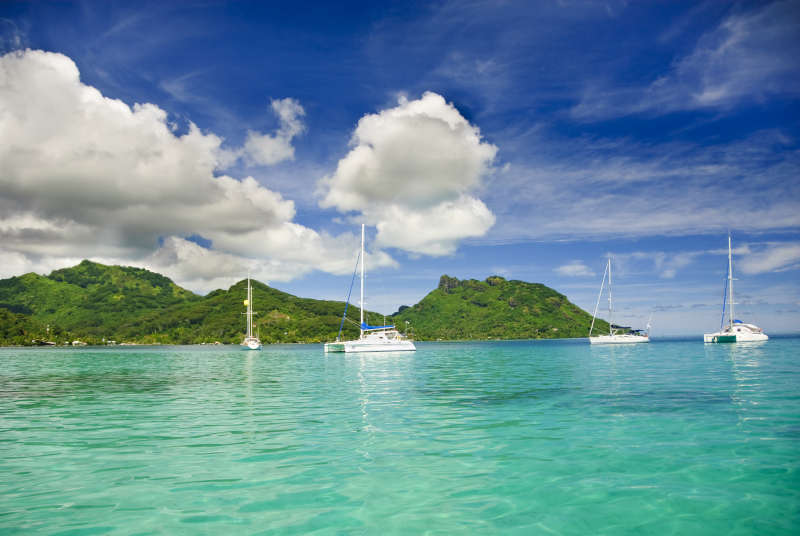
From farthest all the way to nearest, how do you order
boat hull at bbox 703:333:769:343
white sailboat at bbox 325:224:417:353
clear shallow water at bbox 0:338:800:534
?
boat hull at bbox 703:333:769:343
white sailboat at bbox 325:224:417:353
clear shallow water at bbox 0:338:800:534

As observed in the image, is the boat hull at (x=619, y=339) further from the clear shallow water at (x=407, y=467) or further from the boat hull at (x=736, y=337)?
the clear shallow water at (x=407, y=467)

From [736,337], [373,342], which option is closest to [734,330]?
[736,337]

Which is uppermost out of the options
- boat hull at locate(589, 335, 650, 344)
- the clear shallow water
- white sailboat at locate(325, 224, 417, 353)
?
the clear shallow water

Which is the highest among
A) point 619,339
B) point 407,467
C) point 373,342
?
point 407,467

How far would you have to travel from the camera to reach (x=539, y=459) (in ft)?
41.4

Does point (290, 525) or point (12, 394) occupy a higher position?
point (290, 525)

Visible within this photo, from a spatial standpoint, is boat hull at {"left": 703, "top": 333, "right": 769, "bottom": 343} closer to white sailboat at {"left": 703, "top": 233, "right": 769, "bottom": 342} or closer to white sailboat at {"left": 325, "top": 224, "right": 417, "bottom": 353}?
white sailboat at {"left": 703, "top": 233, "right": 769, "bottom": 342}

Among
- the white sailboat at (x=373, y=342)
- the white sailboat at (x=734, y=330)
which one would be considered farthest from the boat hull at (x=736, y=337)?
the white sailboat at (x=373, y=342)

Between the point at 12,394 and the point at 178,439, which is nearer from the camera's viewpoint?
the point at 178,439

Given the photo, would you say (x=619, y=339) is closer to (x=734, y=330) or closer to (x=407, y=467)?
(x=734, y=330)

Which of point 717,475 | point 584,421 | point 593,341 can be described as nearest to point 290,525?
point 717,475

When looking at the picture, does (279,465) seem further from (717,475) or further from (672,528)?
(717,475)

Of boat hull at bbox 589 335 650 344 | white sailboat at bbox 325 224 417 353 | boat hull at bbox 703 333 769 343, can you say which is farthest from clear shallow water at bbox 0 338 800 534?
boat hull at bbox 589 335 650 344

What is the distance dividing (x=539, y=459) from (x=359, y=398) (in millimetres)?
15250
